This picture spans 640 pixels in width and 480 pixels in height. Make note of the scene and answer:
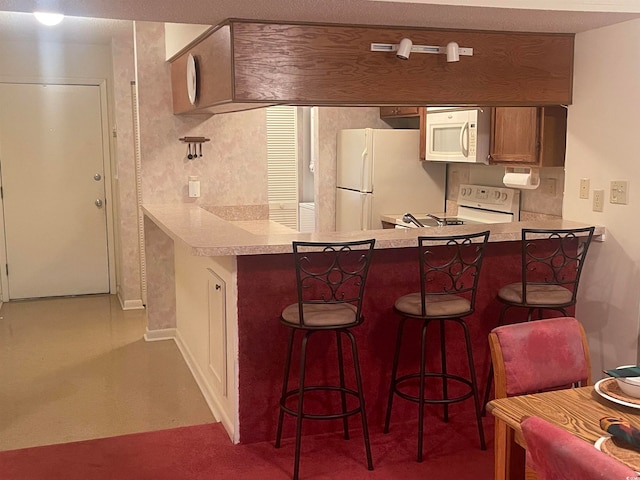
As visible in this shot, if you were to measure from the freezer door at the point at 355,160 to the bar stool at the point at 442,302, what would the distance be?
6.97ft

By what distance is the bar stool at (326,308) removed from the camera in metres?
2.97

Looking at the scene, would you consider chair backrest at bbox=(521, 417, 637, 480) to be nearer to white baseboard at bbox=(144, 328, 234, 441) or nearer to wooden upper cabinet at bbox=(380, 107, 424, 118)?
white baseboard at bbox=(144, 328, 234, 441)

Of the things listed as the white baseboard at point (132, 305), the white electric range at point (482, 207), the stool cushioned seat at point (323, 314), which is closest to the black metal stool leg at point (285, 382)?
the stool cushioned seat at point (323, 314)

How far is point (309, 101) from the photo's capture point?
322 cm

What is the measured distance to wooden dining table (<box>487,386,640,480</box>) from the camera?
184 cm

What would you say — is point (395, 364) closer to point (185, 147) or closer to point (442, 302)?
point (442, 302)

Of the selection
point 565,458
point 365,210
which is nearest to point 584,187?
point 365,210

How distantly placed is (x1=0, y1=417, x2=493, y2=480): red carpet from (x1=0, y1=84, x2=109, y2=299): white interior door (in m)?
3.41

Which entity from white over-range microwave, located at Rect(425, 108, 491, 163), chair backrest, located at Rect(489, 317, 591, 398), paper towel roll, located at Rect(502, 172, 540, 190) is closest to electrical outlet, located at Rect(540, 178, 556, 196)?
paper towel roll, located at Rect(502, 172, 540, 190)

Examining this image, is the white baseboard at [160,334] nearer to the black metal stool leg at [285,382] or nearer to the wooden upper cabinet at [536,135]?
the black metal stool leg at [285,382]

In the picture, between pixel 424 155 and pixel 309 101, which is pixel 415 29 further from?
pixel 424 155

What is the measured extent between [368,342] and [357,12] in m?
1.58

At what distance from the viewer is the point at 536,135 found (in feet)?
13.2

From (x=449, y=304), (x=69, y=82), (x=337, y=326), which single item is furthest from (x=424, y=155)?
(x=69, y=82)
